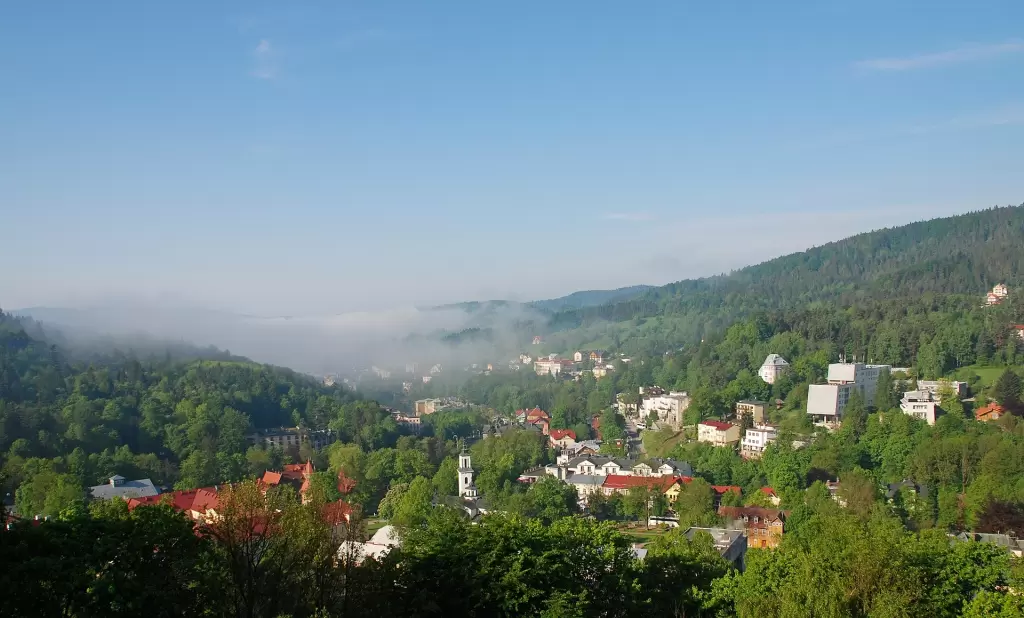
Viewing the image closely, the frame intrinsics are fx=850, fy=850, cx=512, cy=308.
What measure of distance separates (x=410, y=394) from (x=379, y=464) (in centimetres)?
7288

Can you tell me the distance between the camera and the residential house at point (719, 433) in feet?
185

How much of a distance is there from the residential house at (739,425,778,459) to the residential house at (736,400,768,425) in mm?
3794

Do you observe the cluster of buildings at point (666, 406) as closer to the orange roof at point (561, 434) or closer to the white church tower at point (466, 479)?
the orange roof at point (561, 434)

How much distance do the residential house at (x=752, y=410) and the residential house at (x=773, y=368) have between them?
16.6 feet

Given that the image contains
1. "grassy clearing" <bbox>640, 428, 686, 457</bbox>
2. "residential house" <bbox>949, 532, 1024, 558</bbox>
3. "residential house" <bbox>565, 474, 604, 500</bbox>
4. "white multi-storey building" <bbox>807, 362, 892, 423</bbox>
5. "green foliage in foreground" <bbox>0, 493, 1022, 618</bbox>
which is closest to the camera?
"green foliage in foreground" <bbox>0, 493, 1022, 618</bbox>

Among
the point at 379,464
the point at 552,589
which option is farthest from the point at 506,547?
the point at 379,464

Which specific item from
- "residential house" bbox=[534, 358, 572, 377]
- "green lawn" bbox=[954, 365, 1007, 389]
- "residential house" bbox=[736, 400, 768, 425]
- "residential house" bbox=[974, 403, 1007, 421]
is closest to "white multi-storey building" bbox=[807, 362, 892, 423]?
"residential house" bbox=[736, 400, 768, 425]

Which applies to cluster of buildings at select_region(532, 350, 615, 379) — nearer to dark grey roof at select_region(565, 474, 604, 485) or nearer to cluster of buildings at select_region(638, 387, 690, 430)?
cluster of buildings at select_region(638, 387, 690, 430)

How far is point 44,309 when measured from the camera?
14625cm

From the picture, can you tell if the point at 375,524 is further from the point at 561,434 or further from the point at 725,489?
the point at 561,434

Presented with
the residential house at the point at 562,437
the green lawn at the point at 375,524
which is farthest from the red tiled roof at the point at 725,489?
the residential house at the point at 562,437

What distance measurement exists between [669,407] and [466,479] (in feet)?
84.3

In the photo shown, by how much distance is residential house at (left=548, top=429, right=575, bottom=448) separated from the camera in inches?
2613

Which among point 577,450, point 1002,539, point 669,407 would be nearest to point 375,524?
point 577,450
